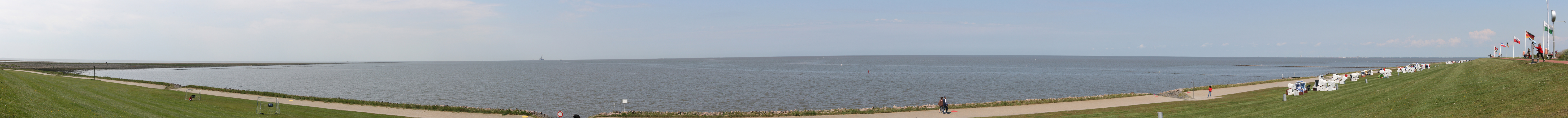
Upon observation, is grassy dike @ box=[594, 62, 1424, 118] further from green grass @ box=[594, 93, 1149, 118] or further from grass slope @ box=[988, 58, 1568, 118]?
grass slope @ box=[988, 58, 1568, 118]

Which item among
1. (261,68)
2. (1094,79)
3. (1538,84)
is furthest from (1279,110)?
(261,68)

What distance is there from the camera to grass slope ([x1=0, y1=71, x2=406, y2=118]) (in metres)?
25.7

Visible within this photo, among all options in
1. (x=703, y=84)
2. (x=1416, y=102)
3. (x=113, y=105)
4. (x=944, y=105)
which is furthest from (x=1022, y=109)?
(x=703, y=84)

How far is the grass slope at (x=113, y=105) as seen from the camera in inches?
1011

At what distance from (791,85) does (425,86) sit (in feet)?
150

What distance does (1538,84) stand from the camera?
27.4 m

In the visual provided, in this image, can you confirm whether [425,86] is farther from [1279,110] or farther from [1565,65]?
[1565,65]

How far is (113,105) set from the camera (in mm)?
32875

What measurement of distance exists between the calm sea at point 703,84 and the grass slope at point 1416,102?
63.2 ft

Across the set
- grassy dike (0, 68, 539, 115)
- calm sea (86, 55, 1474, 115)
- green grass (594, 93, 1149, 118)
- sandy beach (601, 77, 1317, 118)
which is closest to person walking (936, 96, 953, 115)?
sandy beach (601, 77, 1317, 118)

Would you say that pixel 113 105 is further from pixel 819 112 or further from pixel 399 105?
pixel 819 112

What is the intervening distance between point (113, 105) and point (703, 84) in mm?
63238

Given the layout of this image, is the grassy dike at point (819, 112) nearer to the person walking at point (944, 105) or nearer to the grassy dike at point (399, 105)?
the person walking at point (944, 105)

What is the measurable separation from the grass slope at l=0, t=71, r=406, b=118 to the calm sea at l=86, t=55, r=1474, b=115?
1318cm
